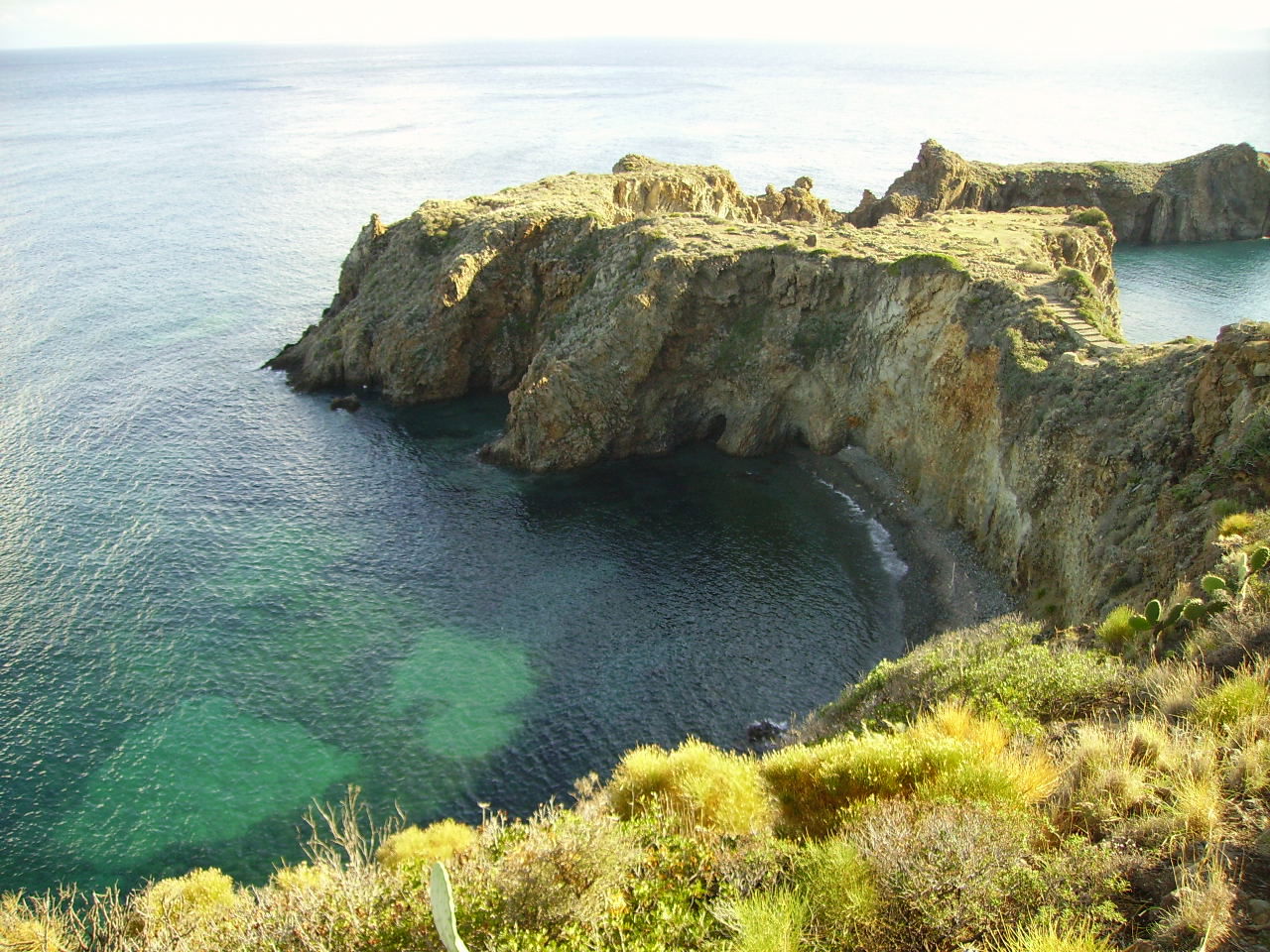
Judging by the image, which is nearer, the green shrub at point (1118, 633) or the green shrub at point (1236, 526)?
the green shrub at point (1118, 633)

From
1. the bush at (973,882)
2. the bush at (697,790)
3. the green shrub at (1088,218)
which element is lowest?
the bush at (697,790)

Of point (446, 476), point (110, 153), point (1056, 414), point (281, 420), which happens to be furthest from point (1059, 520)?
point (110, 153)

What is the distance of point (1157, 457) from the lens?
33.8 metres

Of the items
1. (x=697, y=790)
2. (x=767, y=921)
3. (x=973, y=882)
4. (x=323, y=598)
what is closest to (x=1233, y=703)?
(x=973, y=882)

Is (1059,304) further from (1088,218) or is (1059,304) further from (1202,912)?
(1202,912)

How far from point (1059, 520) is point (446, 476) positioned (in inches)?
1421

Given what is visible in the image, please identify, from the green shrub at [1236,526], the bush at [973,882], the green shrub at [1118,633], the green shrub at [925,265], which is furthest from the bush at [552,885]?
the green shrub at [925,265]

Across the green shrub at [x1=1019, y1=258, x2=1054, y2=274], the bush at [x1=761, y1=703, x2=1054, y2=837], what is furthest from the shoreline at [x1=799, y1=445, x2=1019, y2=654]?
the bush at [x1=761, y1=703, x2=1054, y2=837]

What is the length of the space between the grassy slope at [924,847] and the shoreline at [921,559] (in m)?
18.9

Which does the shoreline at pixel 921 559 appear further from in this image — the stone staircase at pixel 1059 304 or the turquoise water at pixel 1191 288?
the turquoise water at pixel 1191 288

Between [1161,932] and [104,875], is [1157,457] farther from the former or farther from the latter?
[104,875]

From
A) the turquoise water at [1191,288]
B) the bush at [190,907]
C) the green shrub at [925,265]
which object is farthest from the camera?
the turquoise water at [1191,288]

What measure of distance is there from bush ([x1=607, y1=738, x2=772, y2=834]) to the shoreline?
2224 cm

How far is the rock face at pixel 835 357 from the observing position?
3400 cm
